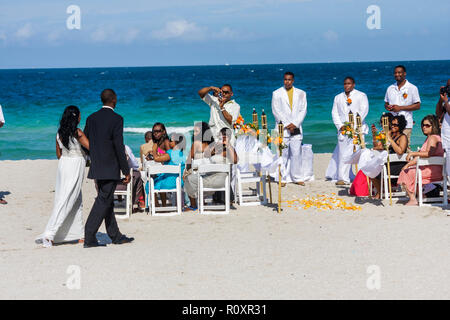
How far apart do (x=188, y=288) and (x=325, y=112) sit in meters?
27.0

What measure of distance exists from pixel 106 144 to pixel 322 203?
13.0ft

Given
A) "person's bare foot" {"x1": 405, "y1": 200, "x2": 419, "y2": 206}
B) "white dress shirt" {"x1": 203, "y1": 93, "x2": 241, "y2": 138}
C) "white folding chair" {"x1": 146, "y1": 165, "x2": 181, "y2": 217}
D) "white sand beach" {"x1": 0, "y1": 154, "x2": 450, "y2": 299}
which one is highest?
"white dress shirt" {"x1": 203, "y1": 93, "x2": 241, "y2": 138}

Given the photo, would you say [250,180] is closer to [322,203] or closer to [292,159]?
[322,203]

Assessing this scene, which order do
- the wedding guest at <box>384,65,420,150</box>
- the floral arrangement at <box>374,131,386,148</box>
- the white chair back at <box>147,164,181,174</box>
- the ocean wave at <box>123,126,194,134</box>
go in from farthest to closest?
the ocean wave at <box>123,126,194,134</box>, the wedding guest at <box>384,65,420,150</box>, the floral arrangement at <box>374,131,386,148</box>, the white chair back at <box>147,164,181,174</box>

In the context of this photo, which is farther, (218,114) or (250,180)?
(218,114)

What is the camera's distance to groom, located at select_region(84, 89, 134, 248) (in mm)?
6594

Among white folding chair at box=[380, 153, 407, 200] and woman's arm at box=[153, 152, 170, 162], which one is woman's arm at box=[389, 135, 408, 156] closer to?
white folding chair at box=[380, 153, 407, 200]

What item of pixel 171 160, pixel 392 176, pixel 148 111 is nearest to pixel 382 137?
pixel 392 176

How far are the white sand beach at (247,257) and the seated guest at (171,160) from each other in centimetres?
53

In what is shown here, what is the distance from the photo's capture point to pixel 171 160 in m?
9.16

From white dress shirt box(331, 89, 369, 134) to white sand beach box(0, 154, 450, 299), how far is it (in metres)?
2.00

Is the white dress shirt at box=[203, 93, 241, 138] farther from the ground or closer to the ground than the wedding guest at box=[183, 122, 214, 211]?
farther from the ground

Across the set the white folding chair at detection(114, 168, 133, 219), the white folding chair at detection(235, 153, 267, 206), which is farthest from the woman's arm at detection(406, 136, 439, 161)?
the white folding chair at detection(114, 168, 133, 219)
